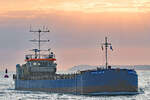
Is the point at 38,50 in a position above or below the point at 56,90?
above

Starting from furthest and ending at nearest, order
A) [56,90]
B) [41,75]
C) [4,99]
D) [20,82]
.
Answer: [20,82] < [41,75] < [56,90] < [4,99]

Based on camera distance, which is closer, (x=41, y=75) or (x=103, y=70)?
(x=103, y=70)

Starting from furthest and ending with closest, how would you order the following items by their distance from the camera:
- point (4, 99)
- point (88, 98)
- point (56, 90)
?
point (56, 90)
point (4, 99)
point (88, 98)

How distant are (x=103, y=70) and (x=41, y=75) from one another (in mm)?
30055

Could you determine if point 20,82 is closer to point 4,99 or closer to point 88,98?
point 4,99

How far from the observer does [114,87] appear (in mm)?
86062

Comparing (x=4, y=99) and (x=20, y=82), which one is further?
(x=20, y=82)

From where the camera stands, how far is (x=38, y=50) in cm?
11838

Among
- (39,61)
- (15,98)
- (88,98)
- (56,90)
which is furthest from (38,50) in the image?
(88,98)

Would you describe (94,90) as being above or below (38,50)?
below

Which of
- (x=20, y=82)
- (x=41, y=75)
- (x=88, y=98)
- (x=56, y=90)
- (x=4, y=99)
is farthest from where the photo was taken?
(x=20, y=82)

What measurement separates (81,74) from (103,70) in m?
4.25

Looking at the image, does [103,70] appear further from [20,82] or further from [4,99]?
[20,82]

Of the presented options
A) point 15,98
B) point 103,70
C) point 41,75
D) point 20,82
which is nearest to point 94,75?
point 103,70
